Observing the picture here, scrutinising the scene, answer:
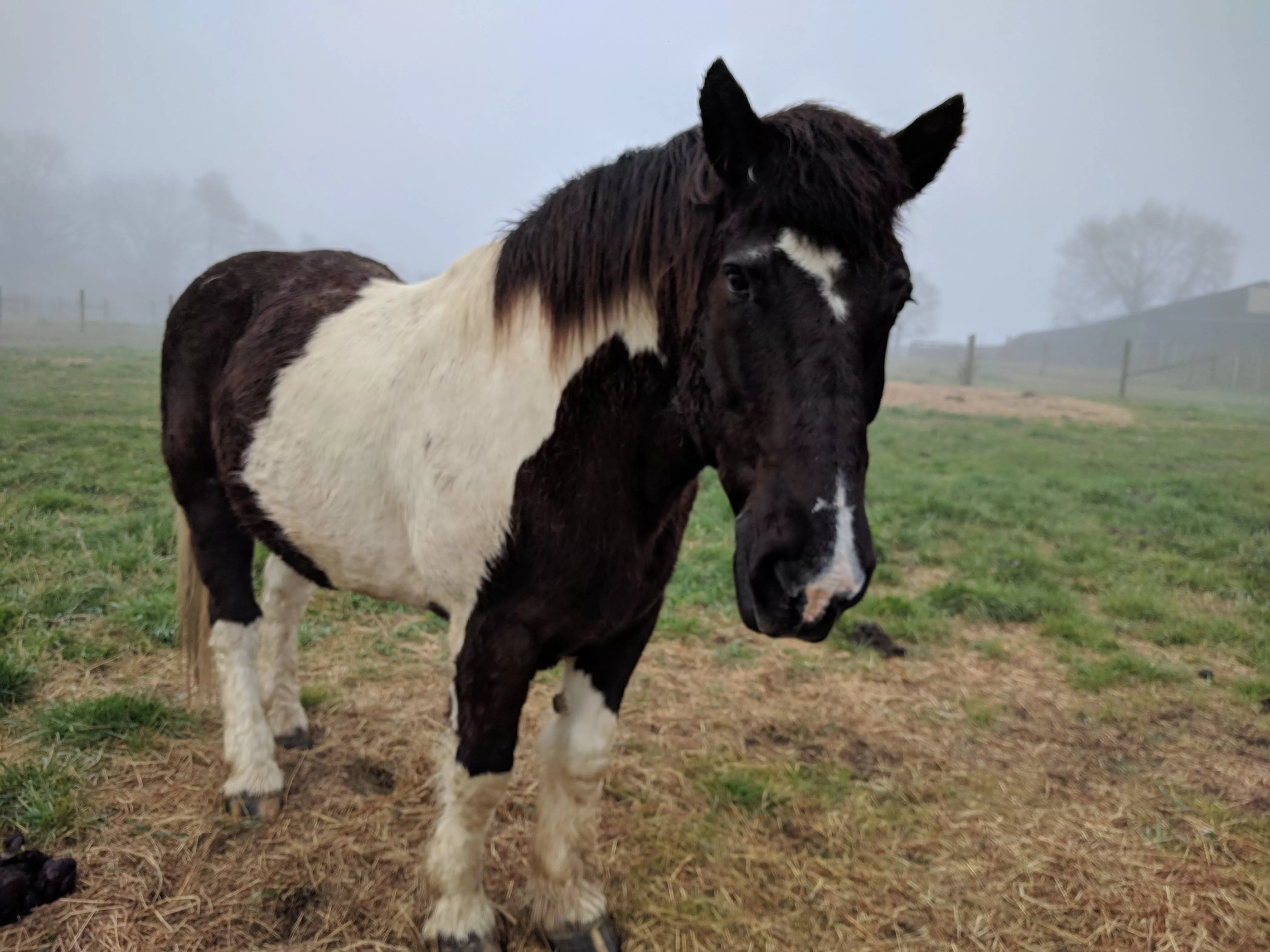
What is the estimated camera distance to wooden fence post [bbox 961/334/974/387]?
832 inches

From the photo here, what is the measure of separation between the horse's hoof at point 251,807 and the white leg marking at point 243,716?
2 centimetres

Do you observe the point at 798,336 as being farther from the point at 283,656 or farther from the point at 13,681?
the point at 13,681

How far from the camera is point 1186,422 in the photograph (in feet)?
43.8

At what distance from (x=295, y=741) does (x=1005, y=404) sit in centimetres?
1808

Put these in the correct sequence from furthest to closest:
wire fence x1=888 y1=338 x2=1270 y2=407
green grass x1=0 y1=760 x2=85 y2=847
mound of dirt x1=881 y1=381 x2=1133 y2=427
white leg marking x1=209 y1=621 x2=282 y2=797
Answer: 1. wire fence x1=888 y1=338 x2=1270 y2=407
2. mound of dirt x1=881 y1=381 x2=1133 y2=427
3. white leg marking x1=209 y1=621 x2=282 y2=797
4. green grass x1=0 y1=760 x2=85 y2=847

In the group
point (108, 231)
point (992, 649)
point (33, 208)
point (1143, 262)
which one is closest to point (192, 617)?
point (992, 649)

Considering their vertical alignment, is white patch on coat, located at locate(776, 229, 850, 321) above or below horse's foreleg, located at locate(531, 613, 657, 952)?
above

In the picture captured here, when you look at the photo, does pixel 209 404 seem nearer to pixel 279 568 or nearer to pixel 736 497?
pixel 279 568

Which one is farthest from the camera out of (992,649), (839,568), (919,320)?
(919,320)

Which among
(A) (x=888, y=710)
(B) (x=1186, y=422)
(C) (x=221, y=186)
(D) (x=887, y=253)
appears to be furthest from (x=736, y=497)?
(C) (x=221, y=186)

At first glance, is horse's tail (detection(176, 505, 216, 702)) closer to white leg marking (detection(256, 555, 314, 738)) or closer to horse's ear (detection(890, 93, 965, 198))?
white leg marking (detection(256, 555, 314, 738))

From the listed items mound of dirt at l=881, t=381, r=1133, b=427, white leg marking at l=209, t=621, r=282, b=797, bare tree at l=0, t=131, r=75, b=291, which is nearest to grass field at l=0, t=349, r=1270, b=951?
white leg marking at l=209, t=621, r=282, b=797

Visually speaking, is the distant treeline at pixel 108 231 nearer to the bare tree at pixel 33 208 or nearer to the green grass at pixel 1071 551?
the bare tree at pixel 33 208

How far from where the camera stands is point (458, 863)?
6.35 feet
